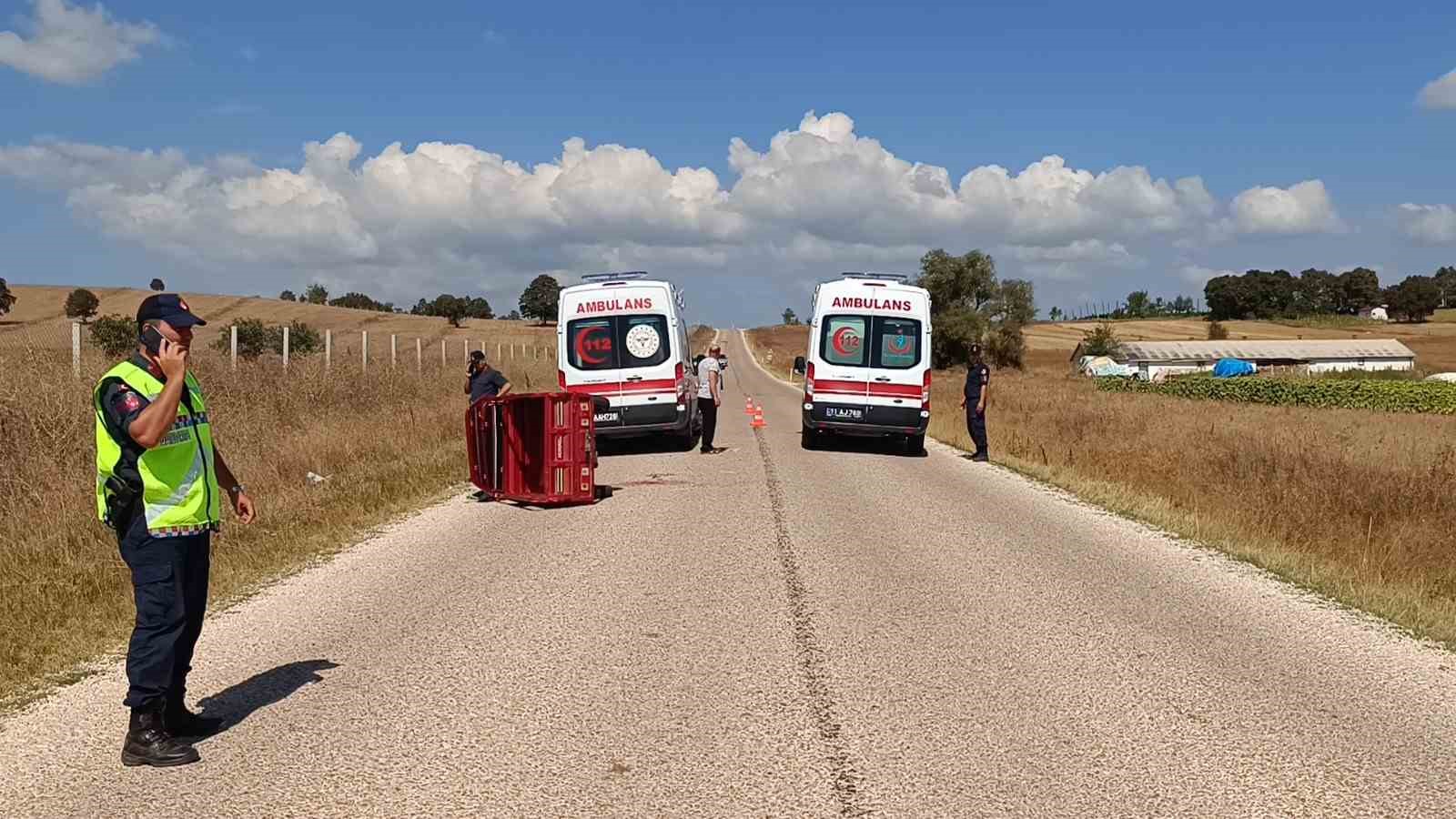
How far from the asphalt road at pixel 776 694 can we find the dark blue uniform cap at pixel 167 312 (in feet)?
5.95

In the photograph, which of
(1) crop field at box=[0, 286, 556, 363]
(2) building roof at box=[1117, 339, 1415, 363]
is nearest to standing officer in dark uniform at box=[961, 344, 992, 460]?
(1) crop field at box=[0, 286, 556, 363]

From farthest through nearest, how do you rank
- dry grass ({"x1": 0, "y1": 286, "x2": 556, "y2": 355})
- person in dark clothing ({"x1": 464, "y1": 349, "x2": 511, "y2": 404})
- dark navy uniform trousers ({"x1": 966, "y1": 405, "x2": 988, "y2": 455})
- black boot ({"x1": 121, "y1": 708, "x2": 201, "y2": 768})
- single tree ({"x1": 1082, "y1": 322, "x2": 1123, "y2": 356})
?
single tree ({"x1": 1082, "y1": 322, "x2": 1123, "y2": 356}) → dry grass ({"x1": 0, "y1": 286, "x2": 556, "y2": 355}) → dark navy uniform trousers ({"x1": 966, "y1": 405, "x2": 988, "y2": 455}) → person in dark clothing ({"x1": 464, "y1": 349, "x2": 511, "y2": 404}) → black boot ({"x1": 121, "y1": 708, "x2": 201, "y2": 768})

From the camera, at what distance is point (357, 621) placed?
7.50 metres

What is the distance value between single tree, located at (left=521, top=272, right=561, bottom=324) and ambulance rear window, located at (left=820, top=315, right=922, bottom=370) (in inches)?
4077

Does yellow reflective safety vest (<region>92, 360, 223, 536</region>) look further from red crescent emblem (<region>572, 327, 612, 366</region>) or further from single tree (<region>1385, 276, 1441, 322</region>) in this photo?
single tree (<region>1385, 276, 1441, 322</region>)

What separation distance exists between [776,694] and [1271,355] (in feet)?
343

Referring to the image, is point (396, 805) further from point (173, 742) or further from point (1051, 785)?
point (1051, 785)

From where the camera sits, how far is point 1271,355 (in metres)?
99.9

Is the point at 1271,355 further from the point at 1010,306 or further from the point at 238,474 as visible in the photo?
the point at 238,474

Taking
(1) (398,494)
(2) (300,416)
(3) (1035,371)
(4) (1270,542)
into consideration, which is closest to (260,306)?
(3) (1035,371)

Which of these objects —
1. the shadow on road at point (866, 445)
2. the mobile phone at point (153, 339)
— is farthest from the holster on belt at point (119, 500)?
the shadow on road at point (866, 445)

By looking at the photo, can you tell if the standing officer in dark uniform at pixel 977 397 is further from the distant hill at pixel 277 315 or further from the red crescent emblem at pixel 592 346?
the distant hill at pixel 277 315

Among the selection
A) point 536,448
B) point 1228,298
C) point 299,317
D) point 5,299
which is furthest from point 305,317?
point 1228,298

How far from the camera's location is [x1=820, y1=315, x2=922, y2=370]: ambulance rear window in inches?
763
